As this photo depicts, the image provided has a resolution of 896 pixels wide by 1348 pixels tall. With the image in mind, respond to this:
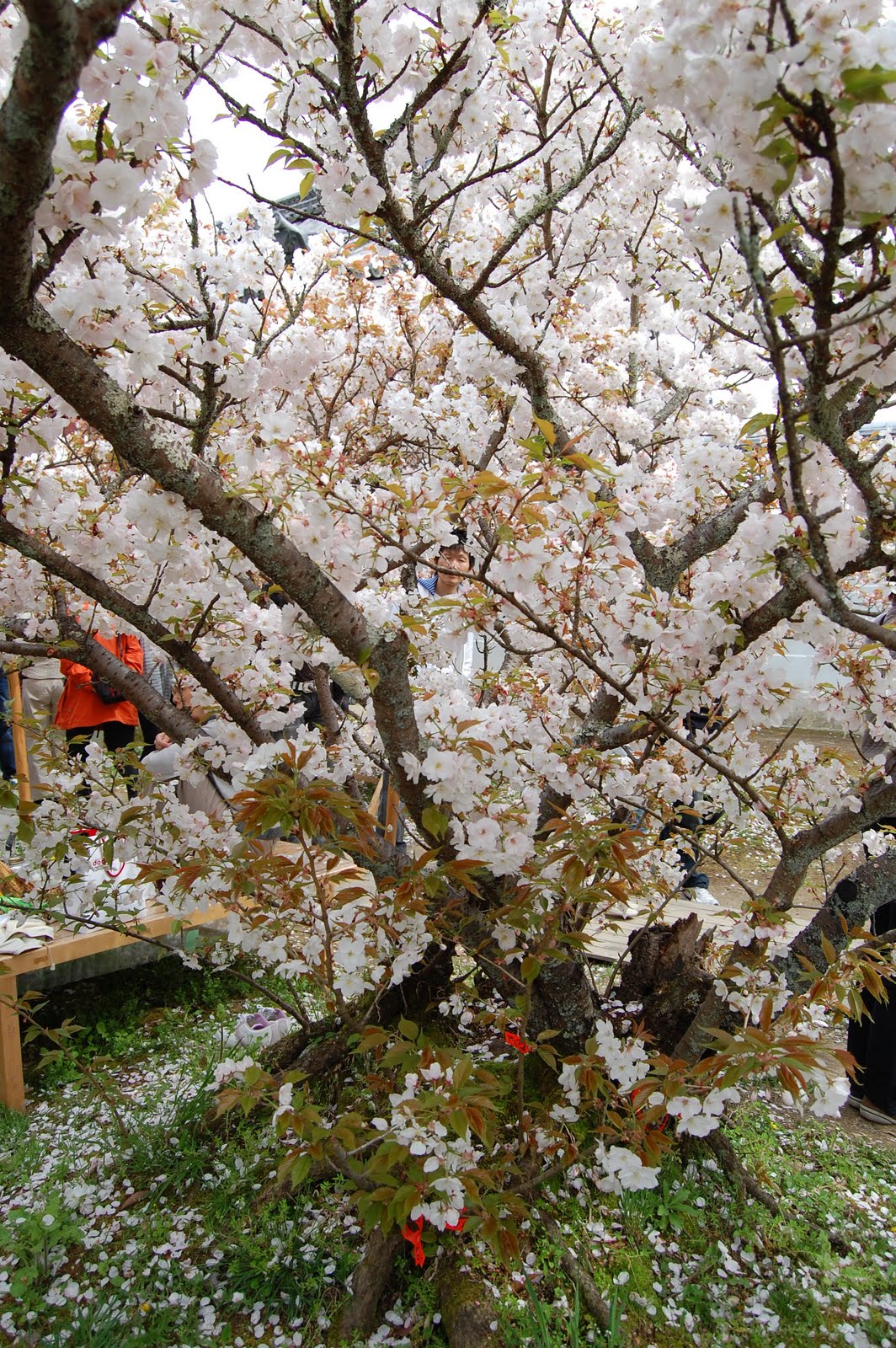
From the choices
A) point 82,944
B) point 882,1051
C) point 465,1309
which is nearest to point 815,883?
point 882,1051

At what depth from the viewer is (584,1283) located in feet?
6.12

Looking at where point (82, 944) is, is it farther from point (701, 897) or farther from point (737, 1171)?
point (701, 897)

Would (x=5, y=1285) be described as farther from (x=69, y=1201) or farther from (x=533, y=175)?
(x=533, y=175)

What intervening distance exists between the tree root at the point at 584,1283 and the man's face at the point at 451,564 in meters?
1.70

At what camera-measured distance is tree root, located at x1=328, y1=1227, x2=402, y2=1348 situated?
5.96ft

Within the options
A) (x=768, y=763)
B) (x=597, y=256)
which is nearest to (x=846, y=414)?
(x=768, y=763)

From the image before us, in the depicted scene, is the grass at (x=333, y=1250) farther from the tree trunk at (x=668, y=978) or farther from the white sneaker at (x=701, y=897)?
the white sneaker at (x=701, y=897)

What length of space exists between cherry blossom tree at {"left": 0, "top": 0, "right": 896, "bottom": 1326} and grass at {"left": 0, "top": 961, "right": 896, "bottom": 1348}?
216 millimetres

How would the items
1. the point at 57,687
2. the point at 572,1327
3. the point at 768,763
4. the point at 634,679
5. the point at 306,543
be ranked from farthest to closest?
the point at 57,687
the point at 768,763
the point at 634,679
the point at 306,543
the point at 572,1327

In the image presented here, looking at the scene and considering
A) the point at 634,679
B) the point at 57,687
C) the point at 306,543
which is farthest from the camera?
the point at 57,687

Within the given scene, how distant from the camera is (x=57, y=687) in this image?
489 cm

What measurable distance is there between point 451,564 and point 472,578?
46.4 inches

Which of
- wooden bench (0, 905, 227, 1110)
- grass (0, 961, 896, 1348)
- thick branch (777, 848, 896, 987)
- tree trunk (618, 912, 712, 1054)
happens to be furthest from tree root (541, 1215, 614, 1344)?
wooden bench (0, 905, 227, 1110)

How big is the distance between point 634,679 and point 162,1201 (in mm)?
1983
